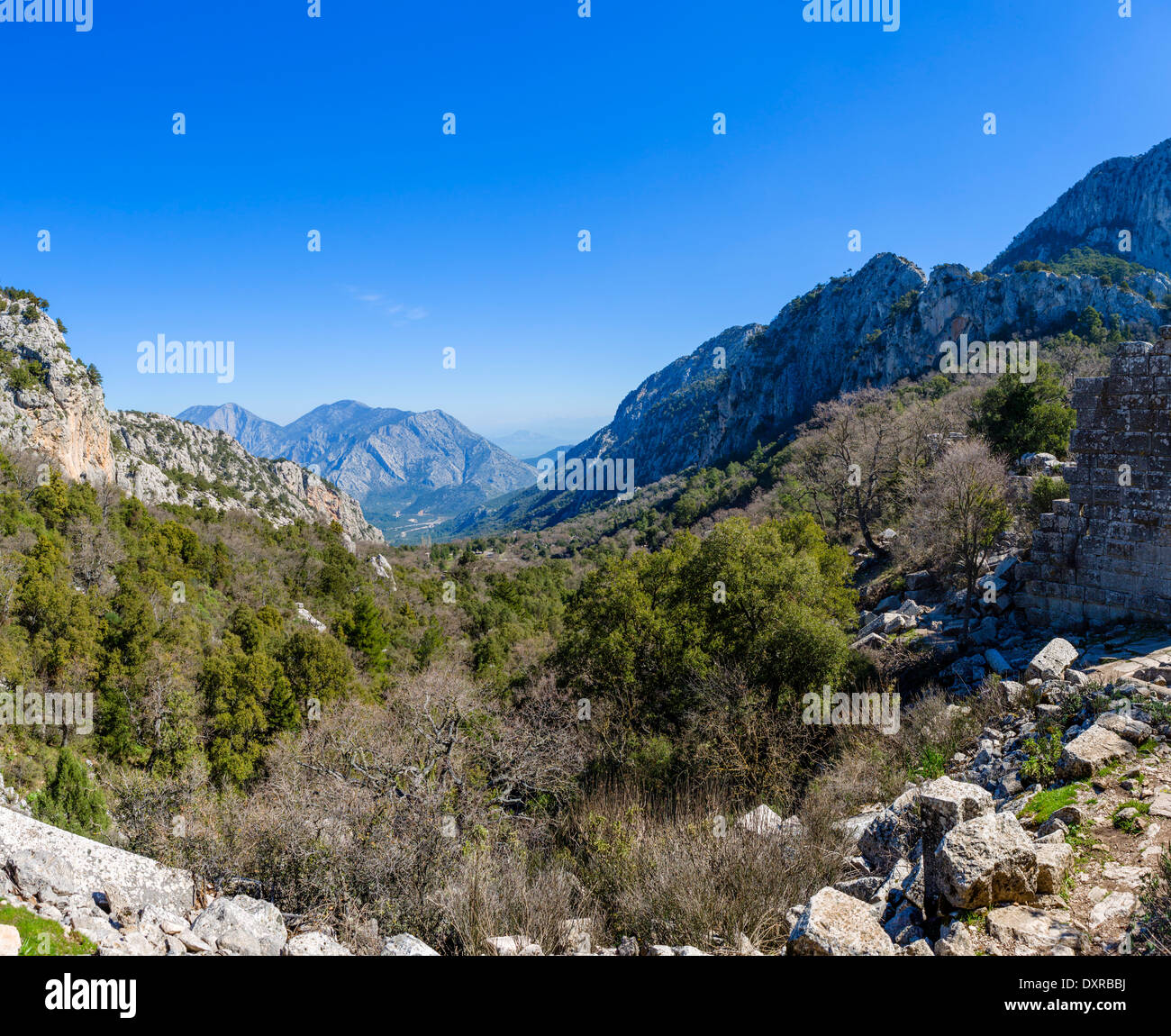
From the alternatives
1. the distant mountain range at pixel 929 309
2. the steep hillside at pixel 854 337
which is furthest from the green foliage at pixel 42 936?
the distant mountain range at pixel 929 309

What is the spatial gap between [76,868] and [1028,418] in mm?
25421

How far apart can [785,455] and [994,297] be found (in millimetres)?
32014

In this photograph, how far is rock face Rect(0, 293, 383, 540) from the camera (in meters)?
41.7

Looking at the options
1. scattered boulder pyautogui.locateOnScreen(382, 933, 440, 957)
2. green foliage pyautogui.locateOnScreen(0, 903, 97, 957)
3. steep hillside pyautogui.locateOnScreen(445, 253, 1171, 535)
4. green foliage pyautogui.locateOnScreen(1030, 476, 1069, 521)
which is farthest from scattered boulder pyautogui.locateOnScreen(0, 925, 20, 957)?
steep hillside pyautogui.locateOnScreen(445, 253, 1171, 535)

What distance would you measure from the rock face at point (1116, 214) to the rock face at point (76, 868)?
88.0 metres

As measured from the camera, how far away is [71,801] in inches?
545

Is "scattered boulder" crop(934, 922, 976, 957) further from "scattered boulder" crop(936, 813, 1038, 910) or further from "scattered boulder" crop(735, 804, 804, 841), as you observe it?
"scattered boulder" crop(735, 804, 804, 841)

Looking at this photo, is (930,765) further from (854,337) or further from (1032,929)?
(854,337)

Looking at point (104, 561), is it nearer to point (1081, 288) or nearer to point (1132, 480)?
point (1132, 480)

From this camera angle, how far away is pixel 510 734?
14570 millimetres

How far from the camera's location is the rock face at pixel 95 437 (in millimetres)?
41688

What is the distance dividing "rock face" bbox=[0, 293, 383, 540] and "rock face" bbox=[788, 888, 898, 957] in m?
48.9

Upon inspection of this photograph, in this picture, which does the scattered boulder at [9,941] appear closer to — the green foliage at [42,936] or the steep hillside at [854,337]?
the green foliage at [42,936]

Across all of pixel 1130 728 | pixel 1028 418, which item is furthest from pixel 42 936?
pixel 1028 418
